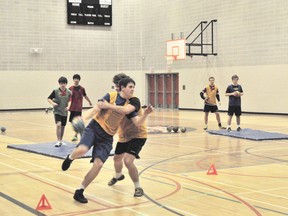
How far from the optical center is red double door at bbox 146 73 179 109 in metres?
34.9

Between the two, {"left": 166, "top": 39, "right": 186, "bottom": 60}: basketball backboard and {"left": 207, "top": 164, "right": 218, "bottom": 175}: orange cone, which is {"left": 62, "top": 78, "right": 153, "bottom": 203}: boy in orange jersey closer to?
{"left": 207, "top": 164, "right": 218, "bottom": 175}: orange cone

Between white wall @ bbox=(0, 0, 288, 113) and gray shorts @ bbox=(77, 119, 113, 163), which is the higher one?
white wall @ bbox=(0, 0, 288, 113)

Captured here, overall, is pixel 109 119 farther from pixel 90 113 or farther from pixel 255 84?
pixel 255 84

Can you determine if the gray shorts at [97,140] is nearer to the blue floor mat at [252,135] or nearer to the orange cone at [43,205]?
the orange cone at [43,205]

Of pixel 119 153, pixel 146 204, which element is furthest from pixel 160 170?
pixel 146 204

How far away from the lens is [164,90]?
117ft

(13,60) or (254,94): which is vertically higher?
(13,60)

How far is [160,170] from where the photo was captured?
10367mm

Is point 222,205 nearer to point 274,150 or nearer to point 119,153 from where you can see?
point 119,153

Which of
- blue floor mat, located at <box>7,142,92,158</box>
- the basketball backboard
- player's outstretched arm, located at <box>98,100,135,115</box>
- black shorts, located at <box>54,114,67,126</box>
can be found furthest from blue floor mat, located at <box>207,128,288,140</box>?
the basketball backboard

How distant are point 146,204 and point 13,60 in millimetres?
28263

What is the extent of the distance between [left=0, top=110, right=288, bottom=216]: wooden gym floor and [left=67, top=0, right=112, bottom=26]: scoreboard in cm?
2213

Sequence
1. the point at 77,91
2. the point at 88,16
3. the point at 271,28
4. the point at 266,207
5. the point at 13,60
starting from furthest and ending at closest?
the point at 88,16, the point at 13,60, the point at 271,28, the point at 77,91, the point at 266,207

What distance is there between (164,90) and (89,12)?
7906mm
